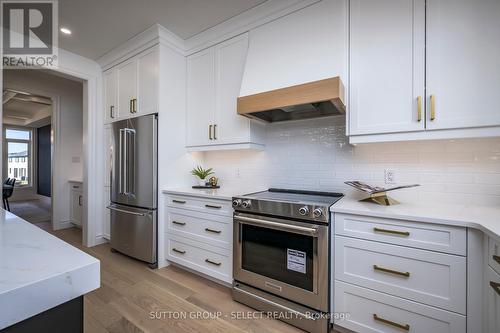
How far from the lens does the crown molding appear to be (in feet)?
6.75

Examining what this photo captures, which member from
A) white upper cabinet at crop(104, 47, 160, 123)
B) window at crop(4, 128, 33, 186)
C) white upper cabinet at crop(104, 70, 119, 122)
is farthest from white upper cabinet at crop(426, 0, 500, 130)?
window at crop(4, 128, 33, 186)

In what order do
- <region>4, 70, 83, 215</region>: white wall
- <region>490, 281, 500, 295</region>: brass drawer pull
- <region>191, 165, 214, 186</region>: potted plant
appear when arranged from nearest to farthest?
<region>490, 281, 500, 295</region>: brass drawer pull → <region>191, 165, 214, 186</region>: potted plant → <region>4, 70, 83, 215</region>: white wall

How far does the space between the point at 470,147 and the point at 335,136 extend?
0.95m

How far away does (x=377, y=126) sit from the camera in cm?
165

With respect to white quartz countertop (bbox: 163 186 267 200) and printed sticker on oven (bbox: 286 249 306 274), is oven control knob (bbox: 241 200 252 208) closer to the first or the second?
white quartz countertop (bbox: 163 186 267 200)

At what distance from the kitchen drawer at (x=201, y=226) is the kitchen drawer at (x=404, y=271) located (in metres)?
0.99

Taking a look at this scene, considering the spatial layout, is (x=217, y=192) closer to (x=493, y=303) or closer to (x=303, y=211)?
(x=303, y=211)

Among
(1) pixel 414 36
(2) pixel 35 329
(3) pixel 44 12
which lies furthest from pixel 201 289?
(3) pixel 44 12

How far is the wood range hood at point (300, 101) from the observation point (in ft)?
5.28

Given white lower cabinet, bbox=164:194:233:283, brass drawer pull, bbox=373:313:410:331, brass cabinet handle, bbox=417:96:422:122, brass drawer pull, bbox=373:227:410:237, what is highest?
brass cabinet handle, bbox=417:96:422:122

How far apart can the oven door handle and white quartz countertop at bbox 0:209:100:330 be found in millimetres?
1286

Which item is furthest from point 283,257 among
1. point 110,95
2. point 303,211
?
point 110,95

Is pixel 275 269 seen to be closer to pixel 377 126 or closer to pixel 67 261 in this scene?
pixel 377 126

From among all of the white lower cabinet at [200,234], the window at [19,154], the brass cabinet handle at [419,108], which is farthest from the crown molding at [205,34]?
the window at [19,154]
